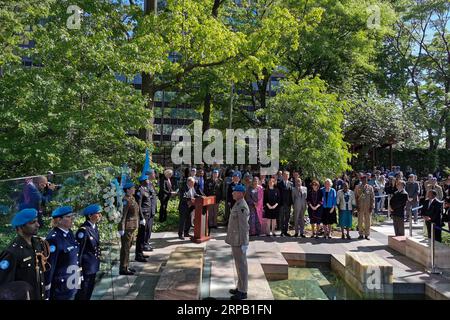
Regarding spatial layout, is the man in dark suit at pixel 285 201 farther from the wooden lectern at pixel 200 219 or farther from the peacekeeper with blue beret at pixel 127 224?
the peacekeeper with blue beret at pixel 127 224

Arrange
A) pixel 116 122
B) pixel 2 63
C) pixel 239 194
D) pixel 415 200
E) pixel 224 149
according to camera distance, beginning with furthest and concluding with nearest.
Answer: pixel 224 149 → pixel 415 200 → pixel 2 63 → pixel 116 122 → pixel 239 194

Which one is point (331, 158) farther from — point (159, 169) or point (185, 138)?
point (185, 138)

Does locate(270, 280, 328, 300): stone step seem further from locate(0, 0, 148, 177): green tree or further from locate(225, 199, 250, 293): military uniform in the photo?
locate(0, 0, 148, 177): green tree

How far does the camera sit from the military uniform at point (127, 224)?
26.3ft

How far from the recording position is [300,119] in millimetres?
14453

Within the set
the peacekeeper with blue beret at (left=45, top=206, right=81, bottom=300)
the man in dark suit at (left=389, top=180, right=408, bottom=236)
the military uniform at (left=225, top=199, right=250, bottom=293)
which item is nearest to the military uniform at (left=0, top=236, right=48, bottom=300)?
the peacekeeper with blue beret at (left=45, top=206, right=81, bottom=300)

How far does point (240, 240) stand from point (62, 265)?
10.3 ft

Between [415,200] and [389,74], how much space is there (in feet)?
61.6

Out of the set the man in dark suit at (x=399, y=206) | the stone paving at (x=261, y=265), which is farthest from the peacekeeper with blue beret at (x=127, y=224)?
the man in dark suit at (x=399, y=206)

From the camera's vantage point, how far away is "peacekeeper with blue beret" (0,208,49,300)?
389cm

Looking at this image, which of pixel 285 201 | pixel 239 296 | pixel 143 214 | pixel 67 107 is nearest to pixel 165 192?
pixel 285 201

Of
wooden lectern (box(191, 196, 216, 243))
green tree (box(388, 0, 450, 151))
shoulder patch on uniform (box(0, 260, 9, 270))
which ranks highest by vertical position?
green tree (box(388, 0, 450, 151))

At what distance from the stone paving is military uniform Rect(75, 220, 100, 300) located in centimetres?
103
